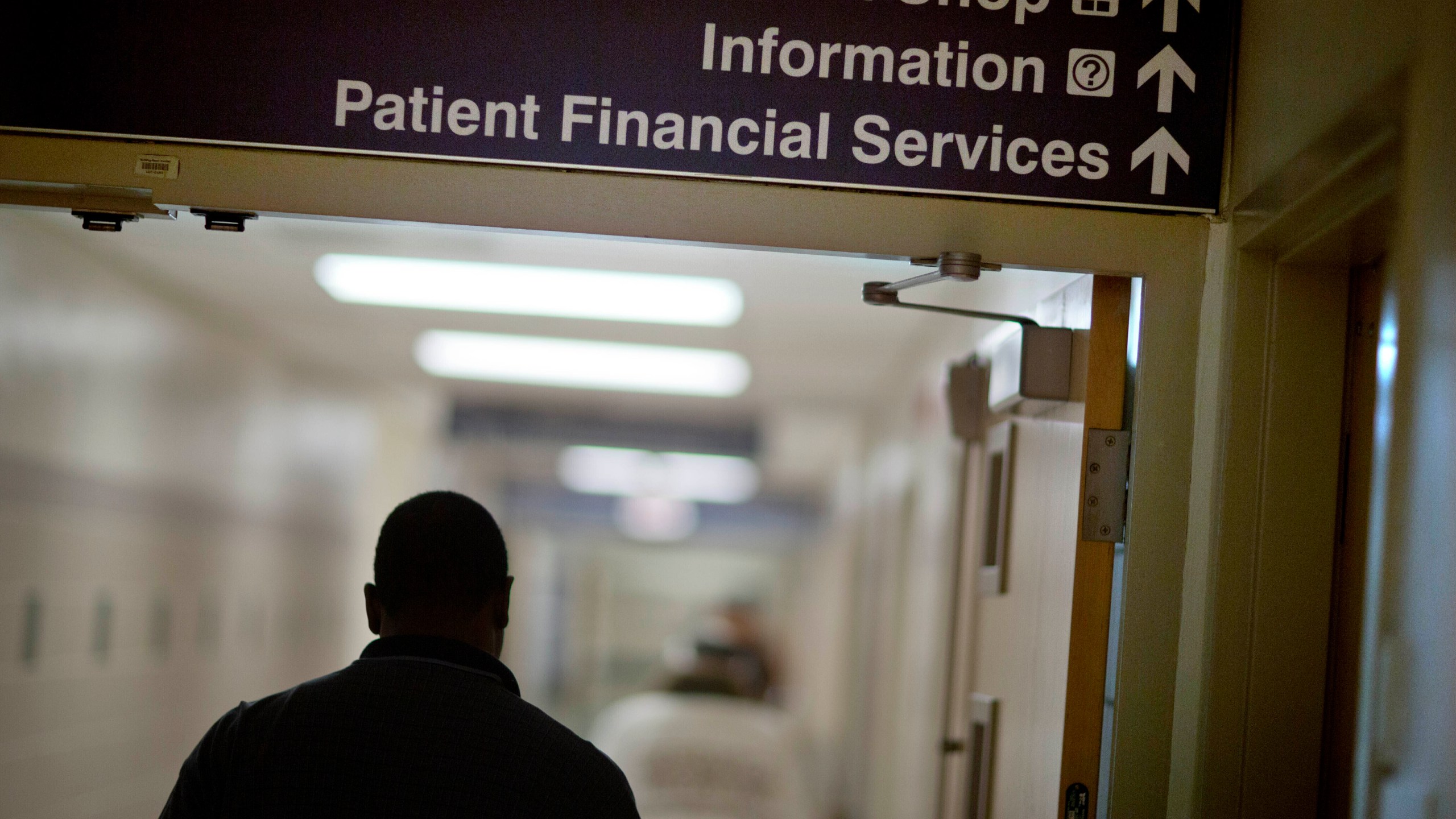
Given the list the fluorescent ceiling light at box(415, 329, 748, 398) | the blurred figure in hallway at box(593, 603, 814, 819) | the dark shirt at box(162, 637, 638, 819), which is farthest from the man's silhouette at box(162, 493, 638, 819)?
the blurred figure in hallway at box(593, 603, 814, 819)

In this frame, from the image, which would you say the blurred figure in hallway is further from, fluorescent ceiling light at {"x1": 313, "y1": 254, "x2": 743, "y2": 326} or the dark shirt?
the dark shirt

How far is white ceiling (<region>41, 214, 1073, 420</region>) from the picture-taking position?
164 inches

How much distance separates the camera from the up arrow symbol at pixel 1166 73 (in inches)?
70.4

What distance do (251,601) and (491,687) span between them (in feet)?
17.4

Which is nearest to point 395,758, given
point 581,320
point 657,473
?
point 581,320

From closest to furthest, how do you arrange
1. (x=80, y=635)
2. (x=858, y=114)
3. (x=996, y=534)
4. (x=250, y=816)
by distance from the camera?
(x=250, y=816) < (x=858, y=114) < (x=996, y=534) < (x=80, y=635)

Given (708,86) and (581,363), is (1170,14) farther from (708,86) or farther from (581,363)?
(581,363)

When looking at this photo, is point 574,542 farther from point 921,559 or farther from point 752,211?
point 752,211

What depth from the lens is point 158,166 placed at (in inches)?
71.1

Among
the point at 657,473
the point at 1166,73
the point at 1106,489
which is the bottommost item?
the point at 657,473

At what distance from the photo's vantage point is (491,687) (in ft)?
5.08

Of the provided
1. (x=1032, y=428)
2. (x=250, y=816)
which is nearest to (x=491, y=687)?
(x=250, y=816)

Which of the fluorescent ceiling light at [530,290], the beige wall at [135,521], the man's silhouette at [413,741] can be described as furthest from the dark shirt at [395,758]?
the fluorescent ceiling light at [530,290]

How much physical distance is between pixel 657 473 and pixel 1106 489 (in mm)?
9544
